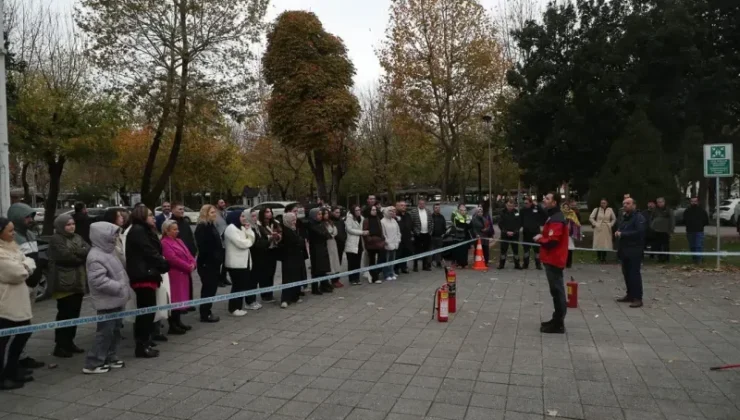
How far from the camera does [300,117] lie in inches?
1403

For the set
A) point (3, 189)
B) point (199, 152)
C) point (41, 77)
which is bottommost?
point (3, 189)

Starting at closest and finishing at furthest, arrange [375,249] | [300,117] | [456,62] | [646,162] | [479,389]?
[479,389] → [375,249] → [646,162] → [456,62] → [300,117]

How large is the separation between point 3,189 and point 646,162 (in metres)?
16.4

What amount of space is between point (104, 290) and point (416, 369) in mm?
3513

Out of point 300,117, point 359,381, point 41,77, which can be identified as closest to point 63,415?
point 359,381

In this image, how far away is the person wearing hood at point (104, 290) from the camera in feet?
19.4

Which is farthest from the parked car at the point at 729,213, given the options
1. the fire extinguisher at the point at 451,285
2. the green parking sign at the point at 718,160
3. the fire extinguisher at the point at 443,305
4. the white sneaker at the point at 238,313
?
the white sneaker at the point at 238,313

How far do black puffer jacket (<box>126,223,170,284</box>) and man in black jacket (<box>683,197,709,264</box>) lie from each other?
13851 millimetres

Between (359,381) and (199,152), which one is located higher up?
(199,152)

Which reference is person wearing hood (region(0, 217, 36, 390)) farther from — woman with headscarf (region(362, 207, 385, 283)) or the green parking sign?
the green parking sign

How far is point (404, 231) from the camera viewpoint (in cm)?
1345

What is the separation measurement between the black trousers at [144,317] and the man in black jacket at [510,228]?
10.0 metres

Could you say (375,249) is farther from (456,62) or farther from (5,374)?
(456,62)

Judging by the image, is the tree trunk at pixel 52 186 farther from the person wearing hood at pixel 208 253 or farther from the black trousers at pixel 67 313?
the black trousers at pixel 67 313
